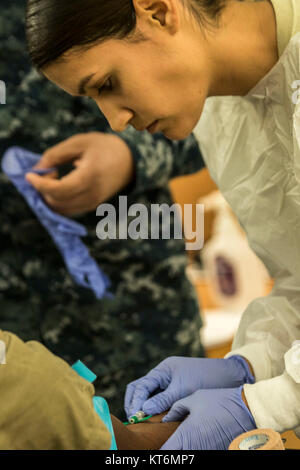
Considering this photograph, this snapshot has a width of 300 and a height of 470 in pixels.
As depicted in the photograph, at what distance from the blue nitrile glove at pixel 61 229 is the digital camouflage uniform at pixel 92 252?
30mm

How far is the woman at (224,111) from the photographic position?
83cm

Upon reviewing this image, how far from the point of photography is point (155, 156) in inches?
54.6

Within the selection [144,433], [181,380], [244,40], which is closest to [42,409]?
[144,433]

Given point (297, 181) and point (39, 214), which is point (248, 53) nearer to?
point (297, 181)

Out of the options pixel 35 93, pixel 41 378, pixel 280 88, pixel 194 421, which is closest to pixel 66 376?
pixel 41 378

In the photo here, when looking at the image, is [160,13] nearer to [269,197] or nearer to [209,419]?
[269,197]

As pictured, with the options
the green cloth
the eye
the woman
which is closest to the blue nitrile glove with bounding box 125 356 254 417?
the woman

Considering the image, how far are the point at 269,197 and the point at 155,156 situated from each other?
0.43m

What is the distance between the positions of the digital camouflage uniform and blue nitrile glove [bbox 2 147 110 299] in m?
0.03

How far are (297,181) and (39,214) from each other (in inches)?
24.8

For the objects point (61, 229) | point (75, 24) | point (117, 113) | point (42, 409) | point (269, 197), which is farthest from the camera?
point (61, 229)

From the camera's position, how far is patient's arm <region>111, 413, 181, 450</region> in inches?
29.8

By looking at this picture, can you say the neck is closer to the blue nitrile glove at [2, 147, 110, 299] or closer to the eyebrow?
the eyebrow

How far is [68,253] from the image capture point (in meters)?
1.31
